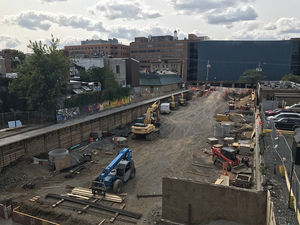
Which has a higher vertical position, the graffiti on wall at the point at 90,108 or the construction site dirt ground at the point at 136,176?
the graffiti on wall at the point at 90,108

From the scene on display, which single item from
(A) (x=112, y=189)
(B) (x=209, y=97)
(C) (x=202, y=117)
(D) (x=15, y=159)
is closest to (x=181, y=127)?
(C) (x=202, y=117)

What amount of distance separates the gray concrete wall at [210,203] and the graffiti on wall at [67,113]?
21534mm

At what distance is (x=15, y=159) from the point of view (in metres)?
20.4

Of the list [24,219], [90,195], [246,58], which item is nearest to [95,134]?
[90,195]

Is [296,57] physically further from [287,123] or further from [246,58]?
[287,123]

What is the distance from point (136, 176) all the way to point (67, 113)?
1670 cm

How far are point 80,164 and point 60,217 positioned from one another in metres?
8.36

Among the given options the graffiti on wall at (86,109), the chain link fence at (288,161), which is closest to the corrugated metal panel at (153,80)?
the graffiti on wall at (86,109)

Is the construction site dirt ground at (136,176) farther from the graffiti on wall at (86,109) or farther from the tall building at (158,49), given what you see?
the tall building at (158,49)

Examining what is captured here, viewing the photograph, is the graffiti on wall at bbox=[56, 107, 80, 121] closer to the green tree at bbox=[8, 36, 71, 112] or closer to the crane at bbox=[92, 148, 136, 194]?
the green tree at bbox=[8, 36, 71, 112]

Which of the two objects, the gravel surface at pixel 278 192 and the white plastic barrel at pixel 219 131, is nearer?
the gravel surface at pixel 278 192

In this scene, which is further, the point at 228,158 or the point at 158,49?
the point at 158,49

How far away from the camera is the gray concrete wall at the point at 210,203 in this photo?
36.5 feet

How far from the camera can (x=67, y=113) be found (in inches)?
1243
